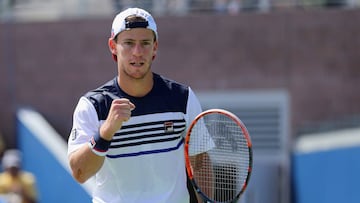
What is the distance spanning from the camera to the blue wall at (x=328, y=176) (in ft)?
37.3

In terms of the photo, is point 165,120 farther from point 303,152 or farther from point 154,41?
point 303,152

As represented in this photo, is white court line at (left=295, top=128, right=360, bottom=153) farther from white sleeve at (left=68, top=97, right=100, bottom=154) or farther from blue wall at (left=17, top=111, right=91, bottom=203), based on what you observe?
white sleeve at (left=68, top=97, right=100, bottom=154)

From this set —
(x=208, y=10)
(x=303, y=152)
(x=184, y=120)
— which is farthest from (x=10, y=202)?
(x=184, y=120)

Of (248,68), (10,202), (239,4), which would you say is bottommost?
(10,202)

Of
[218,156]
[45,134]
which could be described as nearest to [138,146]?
[218,156]

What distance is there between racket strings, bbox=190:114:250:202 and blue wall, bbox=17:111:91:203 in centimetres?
665

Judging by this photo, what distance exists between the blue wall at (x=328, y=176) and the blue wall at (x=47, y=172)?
280 cm

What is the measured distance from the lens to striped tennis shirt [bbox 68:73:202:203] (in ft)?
15.9

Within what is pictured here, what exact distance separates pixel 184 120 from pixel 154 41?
42 centimetres

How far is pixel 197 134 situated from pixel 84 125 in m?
0.55

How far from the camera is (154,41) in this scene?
16.1 ft

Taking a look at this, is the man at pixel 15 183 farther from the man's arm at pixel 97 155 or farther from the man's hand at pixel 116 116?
the man's hand at pixel 116 116

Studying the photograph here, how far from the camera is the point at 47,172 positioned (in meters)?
13.7

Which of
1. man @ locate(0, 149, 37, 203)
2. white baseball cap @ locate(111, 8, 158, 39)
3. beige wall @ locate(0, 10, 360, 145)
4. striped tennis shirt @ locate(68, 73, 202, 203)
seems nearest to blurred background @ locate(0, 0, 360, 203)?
beige wall @ locate(0, 10, 360, 145)
